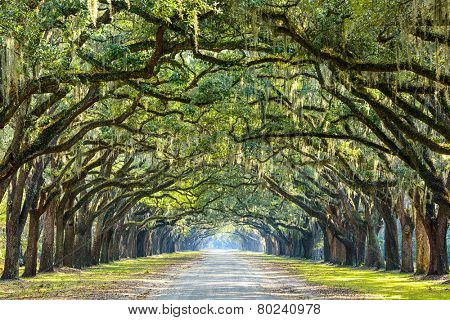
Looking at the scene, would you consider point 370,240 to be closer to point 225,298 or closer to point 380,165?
point 380,165

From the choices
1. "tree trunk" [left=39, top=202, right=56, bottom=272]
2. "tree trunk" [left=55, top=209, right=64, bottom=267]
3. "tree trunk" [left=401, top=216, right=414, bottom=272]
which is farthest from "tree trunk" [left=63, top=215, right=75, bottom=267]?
"tree trunk" [left=401, top=216, right=414, bottom=272]

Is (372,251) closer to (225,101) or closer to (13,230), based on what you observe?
(225,101)

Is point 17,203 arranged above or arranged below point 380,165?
below

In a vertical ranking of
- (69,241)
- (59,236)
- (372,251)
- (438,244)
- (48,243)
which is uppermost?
(59,236)

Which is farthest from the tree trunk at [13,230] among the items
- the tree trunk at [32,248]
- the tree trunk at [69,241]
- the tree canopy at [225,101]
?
the tree trunk at [69,241]

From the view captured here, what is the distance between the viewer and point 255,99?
72.8ft

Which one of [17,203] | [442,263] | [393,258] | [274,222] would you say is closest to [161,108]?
[17,203]

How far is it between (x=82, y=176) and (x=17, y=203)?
5550mm

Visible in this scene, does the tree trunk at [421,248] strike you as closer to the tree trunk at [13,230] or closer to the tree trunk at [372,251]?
the tree trunk at [372,251]

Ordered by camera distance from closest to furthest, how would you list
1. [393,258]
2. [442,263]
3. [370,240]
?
[442,263] < [393,258] < [370,240]

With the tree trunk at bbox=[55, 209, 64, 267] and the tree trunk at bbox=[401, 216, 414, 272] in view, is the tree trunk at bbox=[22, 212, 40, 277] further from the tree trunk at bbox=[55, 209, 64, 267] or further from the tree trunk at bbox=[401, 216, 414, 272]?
the tree trunk at bbox=[401, 216, 414, 272]

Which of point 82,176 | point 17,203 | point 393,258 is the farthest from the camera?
point 393,258

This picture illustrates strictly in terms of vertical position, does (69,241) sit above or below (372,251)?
above

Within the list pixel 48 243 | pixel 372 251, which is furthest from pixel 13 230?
pixel 372 251
